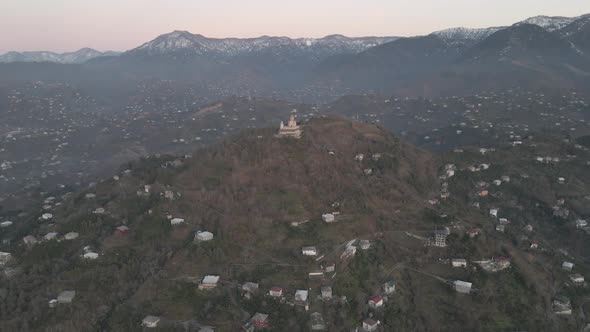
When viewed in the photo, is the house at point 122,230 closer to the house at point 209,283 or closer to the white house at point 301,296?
the house at point 209,283

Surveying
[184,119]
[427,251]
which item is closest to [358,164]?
[427,251]

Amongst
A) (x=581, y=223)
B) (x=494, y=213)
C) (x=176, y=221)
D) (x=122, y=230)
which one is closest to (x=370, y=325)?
(x=176, y=221)

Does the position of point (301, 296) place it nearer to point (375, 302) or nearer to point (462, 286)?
point (375, 302)

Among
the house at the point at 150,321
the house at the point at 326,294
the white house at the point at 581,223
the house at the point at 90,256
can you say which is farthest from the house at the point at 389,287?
the white house at the point at 581,223

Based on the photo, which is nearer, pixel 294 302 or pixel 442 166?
pixel 294 302

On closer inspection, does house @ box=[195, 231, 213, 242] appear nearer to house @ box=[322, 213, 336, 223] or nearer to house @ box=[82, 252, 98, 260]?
house @ box=[82, 252, 98, 260]

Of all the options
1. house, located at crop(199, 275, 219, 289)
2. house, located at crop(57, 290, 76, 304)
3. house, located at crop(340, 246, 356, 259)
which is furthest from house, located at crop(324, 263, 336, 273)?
house, located at crop(57, 290, 76, 304)

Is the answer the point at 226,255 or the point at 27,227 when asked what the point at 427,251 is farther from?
the point at 27,227
